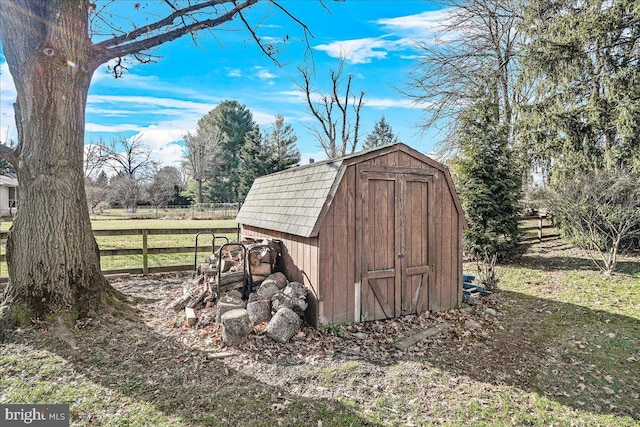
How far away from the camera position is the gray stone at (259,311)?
181 inches

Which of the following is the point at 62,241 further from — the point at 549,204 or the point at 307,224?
the point at 549,204

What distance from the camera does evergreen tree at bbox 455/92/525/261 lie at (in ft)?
32.8

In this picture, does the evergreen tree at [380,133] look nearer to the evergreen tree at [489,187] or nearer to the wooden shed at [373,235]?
the evergreen tree at [489,187]

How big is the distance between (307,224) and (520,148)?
38.4 feet

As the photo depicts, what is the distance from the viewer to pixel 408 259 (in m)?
5.58

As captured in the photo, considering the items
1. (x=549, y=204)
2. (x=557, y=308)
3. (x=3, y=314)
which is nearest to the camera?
(x=3, y=314)

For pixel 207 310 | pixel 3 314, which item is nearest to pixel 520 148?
pixel 207 310

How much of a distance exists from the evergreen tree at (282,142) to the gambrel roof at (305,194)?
2389 centimetres

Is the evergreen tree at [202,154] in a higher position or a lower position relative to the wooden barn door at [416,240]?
higher

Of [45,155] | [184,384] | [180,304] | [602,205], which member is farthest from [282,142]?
[184,384]

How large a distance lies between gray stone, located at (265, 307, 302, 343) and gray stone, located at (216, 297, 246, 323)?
0.67m

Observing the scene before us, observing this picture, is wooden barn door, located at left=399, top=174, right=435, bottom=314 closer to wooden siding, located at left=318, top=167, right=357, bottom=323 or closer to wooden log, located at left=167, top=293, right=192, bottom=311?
wooden siding, located at left=318, top=167, right=357, bottom=323

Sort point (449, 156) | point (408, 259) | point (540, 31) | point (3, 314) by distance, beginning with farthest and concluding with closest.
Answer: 1. point (449, 156)
2. point (540, 31)
3. point (408, 259)
4. point (3, 314)

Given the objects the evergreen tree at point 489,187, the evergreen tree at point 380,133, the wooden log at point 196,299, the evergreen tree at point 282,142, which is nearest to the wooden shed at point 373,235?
the wooden log at point 196,299
